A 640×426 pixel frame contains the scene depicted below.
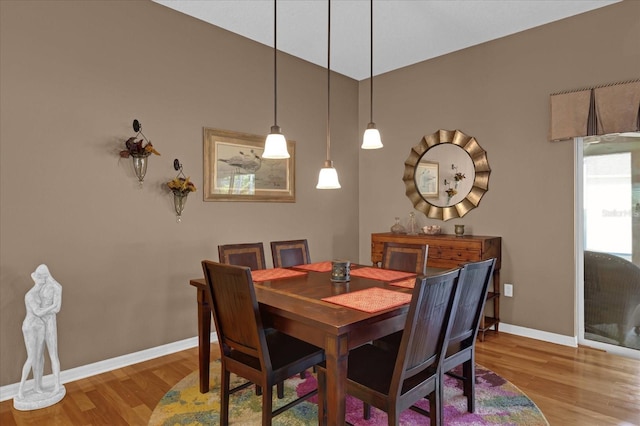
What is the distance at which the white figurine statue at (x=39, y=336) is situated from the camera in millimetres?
2457

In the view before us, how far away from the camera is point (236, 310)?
1958 millimetres

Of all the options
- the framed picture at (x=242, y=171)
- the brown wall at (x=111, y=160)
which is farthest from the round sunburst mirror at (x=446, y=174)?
the brown wall at (x=111, y=160)

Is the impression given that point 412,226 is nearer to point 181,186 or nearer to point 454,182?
point 454,182

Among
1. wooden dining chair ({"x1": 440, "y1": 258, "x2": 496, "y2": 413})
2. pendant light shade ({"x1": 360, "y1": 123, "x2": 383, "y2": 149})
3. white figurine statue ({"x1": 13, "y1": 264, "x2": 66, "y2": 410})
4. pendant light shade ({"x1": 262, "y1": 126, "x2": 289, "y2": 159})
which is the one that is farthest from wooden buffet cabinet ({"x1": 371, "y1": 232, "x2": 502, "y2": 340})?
white figurine statue ({"x1": 13, "y1": 264, "x2": 66, "y2": 410})

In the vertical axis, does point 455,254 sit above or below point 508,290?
above

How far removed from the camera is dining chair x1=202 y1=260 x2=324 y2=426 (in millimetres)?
1874

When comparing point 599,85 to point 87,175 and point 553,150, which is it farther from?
point 87,175

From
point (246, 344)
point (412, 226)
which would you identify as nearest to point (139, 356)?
point (246, 344)

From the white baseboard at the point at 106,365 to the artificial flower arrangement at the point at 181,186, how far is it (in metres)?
1.31

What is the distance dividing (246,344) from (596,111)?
11.0 ft

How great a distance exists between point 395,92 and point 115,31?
10.0 ft

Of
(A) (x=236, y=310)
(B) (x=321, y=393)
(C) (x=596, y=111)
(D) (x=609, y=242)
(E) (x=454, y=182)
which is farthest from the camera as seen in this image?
(E) (x=454, y=182)

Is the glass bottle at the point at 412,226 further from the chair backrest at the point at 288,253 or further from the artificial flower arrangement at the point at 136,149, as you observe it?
the artificial flower arrangement at the point at 136,149

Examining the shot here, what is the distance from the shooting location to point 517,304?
385cm
